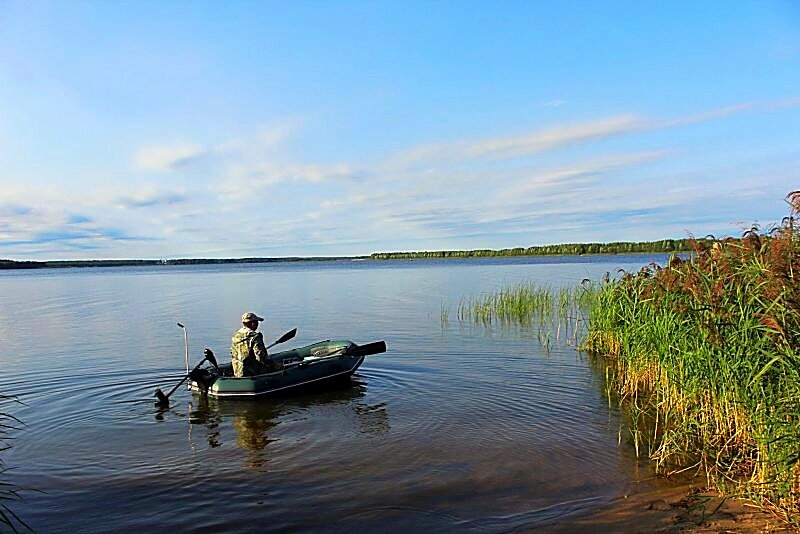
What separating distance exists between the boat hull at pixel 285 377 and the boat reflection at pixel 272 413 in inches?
6.1

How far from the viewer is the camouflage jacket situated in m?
10.7

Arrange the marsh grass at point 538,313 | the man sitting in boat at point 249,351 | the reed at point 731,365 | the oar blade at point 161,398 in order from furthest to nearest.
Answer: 1. the marsh grass at point 538,313
2. the man sitting in boat at point 249,351
3. the oar blade at point 161,398
4. the reed at point 731,365

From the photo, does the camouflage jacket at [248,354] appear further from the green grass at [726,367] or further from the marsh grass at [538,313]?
the marsh grass at [538,313]

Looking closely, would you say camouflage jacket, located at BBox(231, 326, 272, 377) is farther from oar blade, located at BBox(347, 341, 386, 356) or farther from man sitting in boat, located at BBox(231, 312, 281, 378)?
oar blade, located at BBox(347, 341, 386, 356)

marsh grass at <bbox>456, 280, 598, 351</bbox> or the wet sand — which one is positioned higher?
marsh grass at <bbox>456, 280, 598, 351</bbox>

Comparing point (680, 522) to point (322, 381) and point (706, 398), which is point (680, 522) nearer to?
point (706, 398)

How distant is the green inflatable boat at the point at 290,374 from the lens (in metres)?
10.4

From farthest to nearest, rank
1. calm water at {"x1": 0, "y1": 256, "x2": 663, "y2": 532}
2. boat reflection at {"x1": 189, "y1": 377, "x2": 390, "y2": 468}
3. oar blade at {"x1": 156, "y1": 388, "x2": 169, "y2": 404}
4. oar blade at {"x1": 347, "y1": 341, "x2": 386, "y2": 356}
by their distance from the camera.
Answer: oar blade at {"x1": 347, "y1": 341, "x2": 386, "y2": 356}, oar blade at {"x1": 156, "y1": 388, "x2": 169, "y2": 404}, boat reflection at {"x1": 189, "y1": 377, "x2": 390, "y2": 468}, calm water at {"x1": 0, "y1": 256, "x2": 663, "y2": 532}

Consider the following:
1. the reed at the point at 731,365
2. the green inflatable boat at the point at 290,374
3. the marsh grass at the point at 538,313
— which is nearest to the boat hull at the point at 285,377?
the green inflatable boat at the point at 290,374

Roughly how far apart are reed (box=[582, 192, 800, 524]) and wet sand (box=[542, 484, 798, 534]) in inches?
6.1

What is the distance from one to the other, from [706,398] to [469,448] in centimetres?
267

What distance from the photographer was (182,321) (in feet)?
75.1

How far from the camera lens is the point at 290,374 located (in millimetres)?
10797

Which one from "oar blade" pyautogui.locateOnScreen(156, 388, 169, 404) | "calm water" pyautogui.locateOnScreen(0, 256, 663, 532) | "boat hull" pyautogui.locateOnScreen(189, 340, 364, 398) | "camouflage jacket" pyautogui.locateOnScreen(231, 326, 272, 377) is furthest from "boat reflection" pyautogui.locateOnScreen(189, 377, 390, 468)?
"camouflage jacket" pyautogui.locateOnScreen(231, 326, 272, 377)
